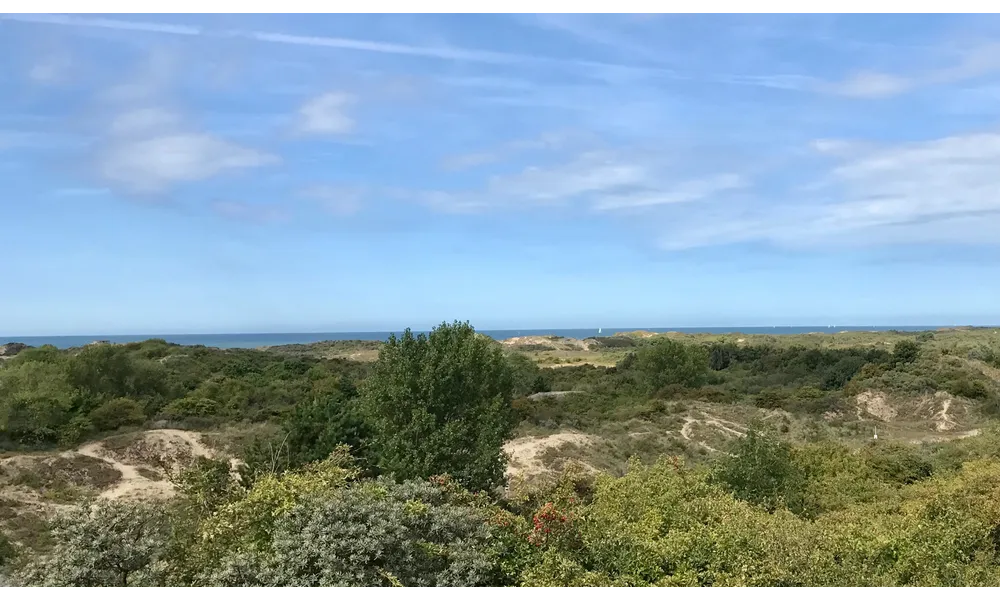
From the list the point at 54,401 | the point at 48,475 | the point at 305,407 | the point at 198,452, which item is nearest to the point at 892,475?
the point at 305,407

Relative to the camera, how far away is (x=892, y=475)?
19875 millimetres

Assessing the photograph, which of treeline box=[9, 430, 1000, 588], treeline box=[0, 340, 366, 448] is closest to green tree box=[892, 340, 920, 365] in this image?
treeline box=[0, 340, 366, 448]

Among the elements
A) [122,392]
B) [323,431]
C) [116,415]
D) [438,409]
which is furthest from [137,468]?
[438,409]

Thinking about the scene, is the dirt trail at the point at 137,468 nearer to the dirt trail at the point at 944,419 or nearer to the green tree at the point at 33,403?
the green tree at the point at 33,403

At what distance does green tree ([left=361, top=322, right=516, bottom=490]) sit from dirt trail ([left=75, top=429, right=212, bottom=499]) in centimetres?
776

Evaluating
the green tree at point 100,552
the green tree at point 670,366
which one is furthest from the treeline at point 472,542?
the green tree at point 670,366

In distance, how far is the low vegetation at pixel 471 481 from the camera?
804cm

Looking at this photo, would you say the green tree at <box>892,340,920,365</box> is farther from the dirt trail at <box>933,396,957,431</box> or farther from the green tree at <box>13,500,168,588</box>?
the green tree at <box>13,500,168,588</box>

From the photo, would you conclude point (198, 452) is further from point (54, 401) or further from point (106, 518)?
point (106, 518)

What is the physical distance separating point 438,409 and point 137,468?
15.5m

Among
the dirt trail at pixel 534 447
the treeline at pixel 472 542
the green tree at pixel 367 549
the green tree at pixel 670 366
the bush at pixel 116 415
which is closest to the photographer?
the green tree at pixel 367 549

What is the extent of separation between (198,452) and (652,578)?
25359mm

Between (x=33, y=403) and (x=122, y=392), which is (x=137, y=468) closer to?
(x=33, y=403)

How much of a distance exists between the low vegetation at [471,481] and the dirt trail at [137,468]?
0.14m
